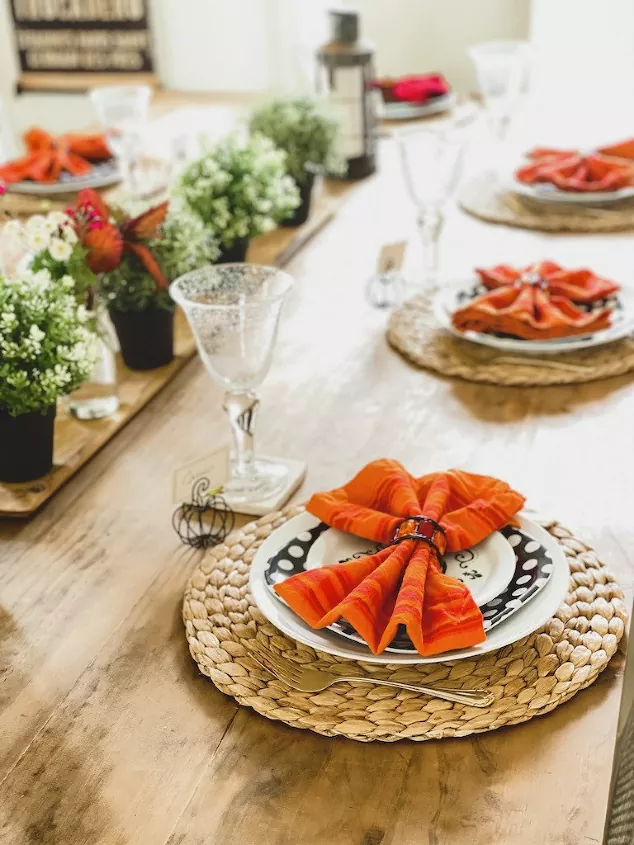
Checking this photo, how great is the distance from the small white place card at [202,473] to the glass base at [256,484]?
0.02 meters

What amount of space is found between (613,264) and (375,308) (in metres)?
0.41

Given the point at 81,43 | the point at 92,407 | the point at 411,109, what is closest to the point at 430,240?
the point at 92,407

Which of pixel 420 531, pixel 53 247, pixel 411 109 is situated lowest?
pixel 411 109

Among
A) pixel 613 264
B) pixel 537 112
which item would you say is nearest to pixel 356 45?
pixel 613 264

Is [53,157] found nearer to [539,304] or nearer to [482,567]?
[539,304]

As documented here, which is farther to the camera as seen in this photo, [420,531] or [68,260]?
[68,260]

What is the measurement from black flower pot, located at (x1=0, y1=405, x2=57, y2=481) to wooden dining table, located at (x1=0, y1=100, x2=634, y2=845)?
0.05 metres

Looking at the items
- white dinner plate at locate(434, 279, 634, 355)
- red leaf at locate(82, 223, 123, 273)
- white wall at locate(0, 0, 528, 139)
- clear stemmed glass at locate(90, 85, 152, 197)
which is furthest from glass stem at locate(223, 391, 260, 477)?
white wall at locate(0, 0, 528, 139)

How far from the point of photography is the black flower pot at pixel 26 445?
1.06 metres

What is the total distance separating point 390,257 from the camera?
5.16ft

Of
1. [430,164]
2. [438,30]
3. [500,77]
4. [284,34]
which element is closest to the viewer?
[430,164]

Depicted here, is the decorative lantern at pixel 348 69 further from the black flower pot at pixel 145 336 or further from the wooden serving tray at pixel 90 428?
the black flower pot at pixel 145 336

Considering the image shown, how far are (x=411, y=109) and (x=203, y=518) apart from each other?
1864 mm

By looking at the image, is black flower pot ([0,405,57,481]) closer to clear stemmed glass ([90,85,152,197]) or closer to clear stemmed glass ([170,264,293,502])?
clear stemmed glass ([170,264,293,502])
